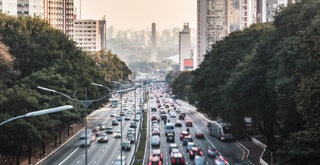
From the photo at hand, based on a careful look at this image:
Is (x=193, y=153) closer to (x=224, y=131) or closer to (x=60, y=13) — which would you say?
(x=224, y=131)

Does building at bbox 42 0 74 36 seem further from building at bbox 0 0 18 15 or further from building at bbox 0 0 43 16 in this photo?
building at bbox 0 0 18 15

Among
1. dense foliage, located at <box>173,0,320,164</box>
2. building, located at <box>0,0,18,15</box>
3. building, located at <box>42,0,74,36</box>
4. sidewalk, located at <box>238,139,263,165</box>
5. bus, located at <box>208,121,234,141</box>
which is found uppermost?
building, located at <box>42,0,74,36</box>

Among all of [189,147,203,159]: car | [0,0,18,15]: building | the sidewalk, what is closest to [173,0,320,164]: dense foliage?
the sidewalk

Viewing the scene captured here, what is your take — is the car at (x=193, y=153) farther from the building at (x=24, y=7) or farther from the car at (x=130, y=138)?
the building at (x=24, y=7)

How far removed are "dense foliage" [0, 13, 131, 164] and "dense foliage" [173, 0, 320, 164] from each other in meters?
22.3

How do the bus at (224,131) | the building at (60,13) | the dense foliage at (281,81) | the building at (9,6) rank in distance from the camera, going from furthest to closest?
1. the building at (60,13)
2. the building at (9,6)
3. the bus at (224,131)
4. the dense foliage at (281,81)

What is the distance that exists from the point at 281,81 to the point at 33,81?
106 ft

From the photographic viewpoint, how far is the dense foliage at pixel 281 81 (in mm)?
26622

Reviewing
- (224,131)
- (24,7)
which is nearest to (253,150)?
(224,131)

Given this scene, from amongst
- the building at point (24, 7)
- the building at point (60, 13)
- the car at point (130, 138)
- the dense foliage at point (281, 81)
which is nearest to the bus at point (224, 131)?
the dense foliage at point (281, 81)

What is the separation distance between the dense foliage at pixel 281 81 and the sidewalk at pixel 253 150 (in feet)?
6.85

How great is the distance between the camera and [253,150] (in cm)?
5362

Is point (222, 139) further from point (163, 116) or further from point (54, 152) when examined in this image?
point (163, 116)

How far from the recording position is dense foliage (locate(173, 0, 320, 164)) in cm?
2662
